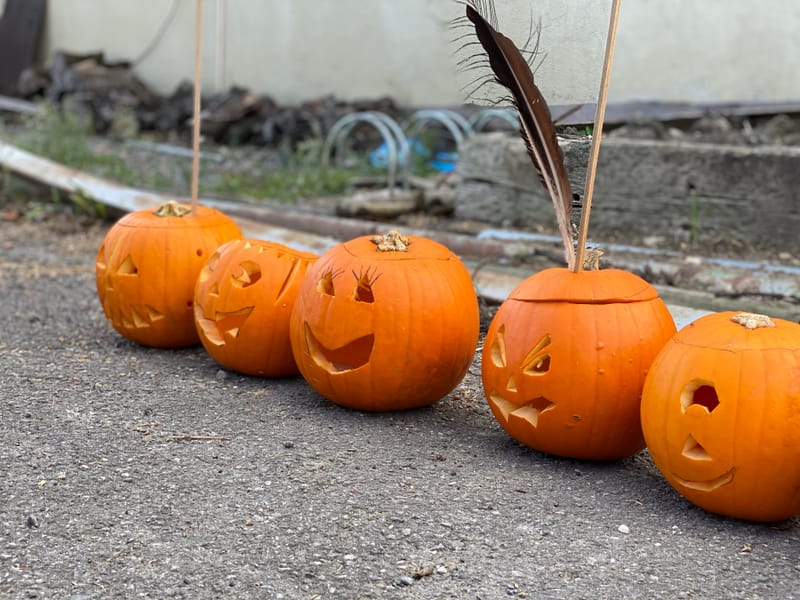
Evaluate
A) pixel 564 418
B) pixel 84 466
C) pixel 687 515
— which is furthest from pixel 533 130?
pixel 84 466

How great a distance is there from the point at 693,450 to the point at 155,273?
7.72 ft

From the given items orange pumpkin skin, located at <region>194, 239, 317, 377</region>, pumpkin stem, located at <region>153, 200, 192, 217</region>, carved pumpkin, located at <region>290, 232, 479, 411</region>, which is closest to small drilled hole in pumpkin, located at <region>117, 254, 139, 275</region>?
pumpkin stem, located at <region>153, 200, 192, 217</region>

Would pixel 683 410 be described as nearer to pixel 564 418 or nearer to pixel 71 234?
pixel 564 418

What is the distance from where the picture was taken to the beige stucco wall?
10.5ft

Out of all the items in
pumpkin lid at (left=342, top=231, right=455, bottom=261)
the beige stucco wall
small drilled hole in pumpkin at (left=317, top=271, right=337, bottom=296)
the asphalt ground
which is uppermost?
the beige stucco wall

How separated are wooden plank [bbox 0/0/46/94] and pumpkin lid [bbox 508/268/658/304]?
14.3 meters

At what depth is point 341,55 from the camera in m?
11.7

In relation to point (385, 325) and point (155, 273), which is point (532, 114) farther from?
point (155, 273)

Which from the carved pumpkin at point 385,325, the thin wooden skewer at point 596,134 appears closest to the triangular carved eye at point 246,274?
the carved pumpkin at point 385,325

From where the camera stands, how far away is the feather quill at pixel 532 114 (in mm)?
3102

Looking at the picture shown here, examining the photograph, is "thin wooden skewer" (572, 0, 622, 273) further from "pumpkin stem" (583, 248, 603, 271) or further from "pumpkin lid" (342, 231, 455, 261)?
"pumpkin lid" (342, 231, 455, 261)

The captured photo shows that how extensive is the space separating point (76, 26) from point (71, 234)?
367 inches

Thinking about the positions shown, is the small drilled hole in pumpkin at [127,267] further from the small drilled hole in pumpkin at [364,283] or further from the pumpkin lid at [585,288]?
the pumpkin lid at [585,288]

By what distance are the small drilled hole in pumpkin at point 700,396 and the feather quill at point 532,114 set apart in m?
0.61
